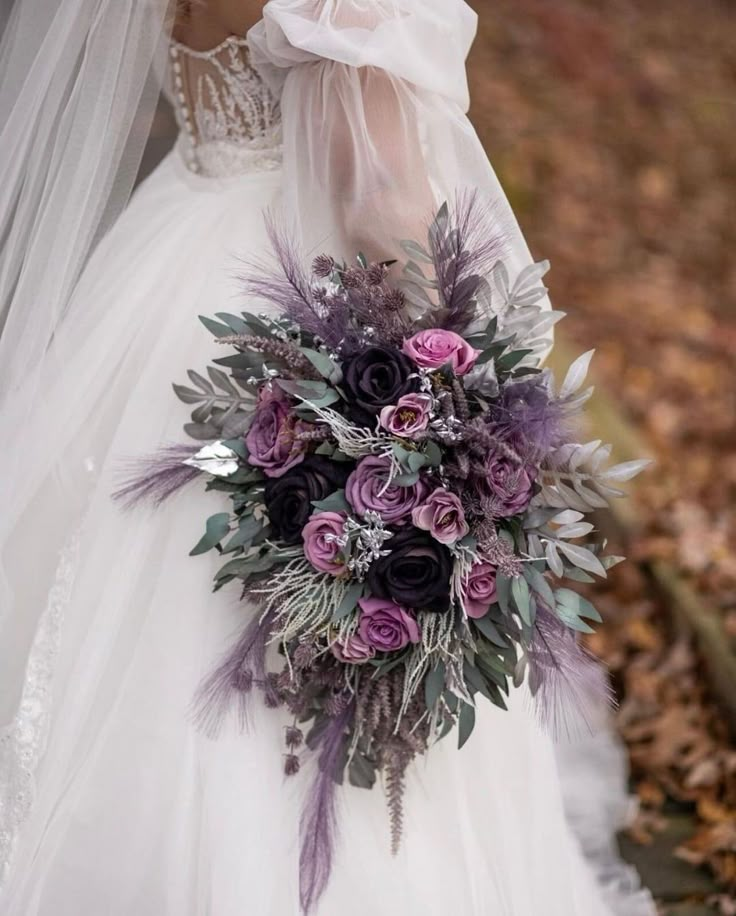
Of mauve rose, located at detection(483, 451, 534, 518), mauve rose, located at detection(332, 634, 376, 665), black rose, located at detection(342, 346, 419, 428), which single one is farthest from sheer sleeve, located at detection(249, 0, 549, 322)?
mauve rose, located at detection(332, 634, 376, 665)

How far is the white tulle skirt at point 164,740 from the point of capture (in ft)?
4.06

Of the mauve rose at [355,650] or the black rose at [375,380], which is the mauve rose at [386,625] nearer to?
the mauve rose at [355,650]

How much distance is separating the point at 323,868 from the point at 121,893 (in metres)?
0.26

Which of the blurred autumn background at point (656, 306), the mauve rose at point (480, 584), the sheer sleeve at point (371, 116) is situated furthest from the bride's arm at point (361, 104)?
the blurred autumn background at point (656, 306)

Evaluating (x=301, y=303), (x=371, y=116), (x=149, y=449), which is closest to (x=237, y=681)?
(x=149, y=449)

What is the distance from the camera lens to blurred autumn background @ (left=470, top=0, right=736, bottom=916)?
2.57 m

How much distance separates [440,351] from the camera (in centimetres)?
121

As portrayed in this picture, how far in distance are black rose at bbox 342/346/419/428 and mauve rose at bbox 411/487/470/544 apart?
130 millimetres

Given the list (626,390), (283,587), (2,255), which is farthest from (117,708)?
(626,390)

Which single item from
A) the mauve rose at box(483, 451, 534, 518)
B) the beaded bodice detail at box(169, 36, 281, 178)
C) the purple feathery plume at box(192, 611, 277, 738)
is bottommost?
the purple feathery plume at box(192, 611, 277, 738)

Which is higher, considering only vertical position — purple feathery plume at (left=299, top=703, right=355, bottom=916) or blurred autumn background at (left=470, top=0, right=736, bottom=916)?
blurred autumn background at (left=470, top=0, right=736, bottom=916)

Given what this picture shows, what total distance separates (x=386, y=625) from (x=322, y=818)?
275mm

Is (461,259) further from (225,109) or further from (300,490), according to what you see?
(225,109)

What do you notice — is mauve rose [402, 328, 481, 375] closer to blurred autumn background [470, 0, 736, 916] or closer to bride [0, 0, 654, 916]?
bride [0, 0, 654, 916]
